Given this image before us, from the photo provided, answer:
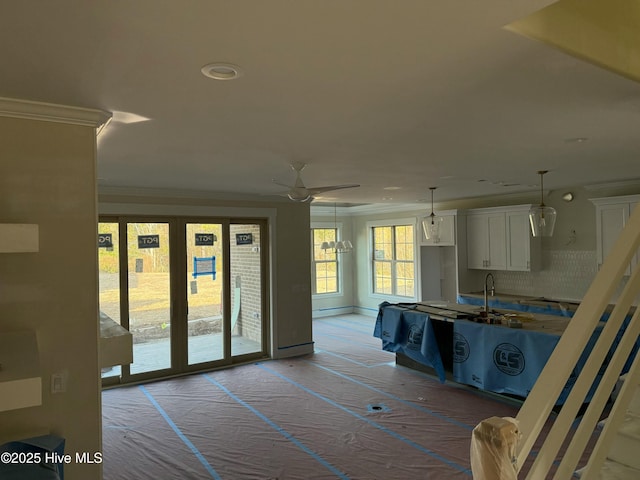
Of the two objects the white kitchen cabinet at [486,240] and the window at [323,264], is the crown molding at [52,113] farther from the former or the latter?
the window at [323,264]

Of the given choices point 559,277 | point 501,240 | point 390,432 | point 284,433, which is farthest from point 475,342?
point 501,240

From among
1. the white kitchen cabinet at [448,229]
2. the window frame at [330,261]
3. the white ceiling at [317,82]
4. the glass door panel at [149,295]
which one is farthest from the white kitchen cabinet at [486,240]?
the glass door panel at [149,295]

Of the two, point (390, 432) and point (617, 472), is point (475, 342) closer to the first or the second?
point (390, 432)

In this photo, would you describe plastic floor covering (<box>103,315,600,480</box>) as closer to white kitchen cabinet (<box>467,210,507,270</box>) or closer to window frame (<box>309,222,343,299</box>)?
white kitchen cabinet (<box>467,210,507,270</box>)

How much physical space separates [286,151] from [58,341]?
2030 millimetres

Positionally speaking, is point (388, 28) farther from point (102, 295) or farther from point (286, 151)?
point (102, 295)

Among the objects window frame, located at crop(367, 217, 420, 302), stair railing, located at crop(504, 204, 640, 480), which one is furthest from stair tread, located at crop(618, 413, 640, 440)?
window frame, located at crop(367, 217, 420, 302)

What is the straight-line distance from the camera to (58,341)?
2.42 metres

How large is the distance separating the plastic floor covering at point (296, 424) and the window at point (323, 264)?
4.19m

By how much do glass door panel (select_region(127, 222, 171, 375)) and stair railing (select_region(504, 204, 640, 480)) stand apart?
542 centimetres

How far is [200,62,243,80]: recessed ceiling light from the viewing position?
1801mm

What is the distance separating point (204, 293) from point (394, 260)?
495cm

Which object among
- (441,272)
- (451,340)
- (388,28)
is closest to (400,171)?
(451,340)

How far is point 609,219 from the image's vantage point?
5.86 m
